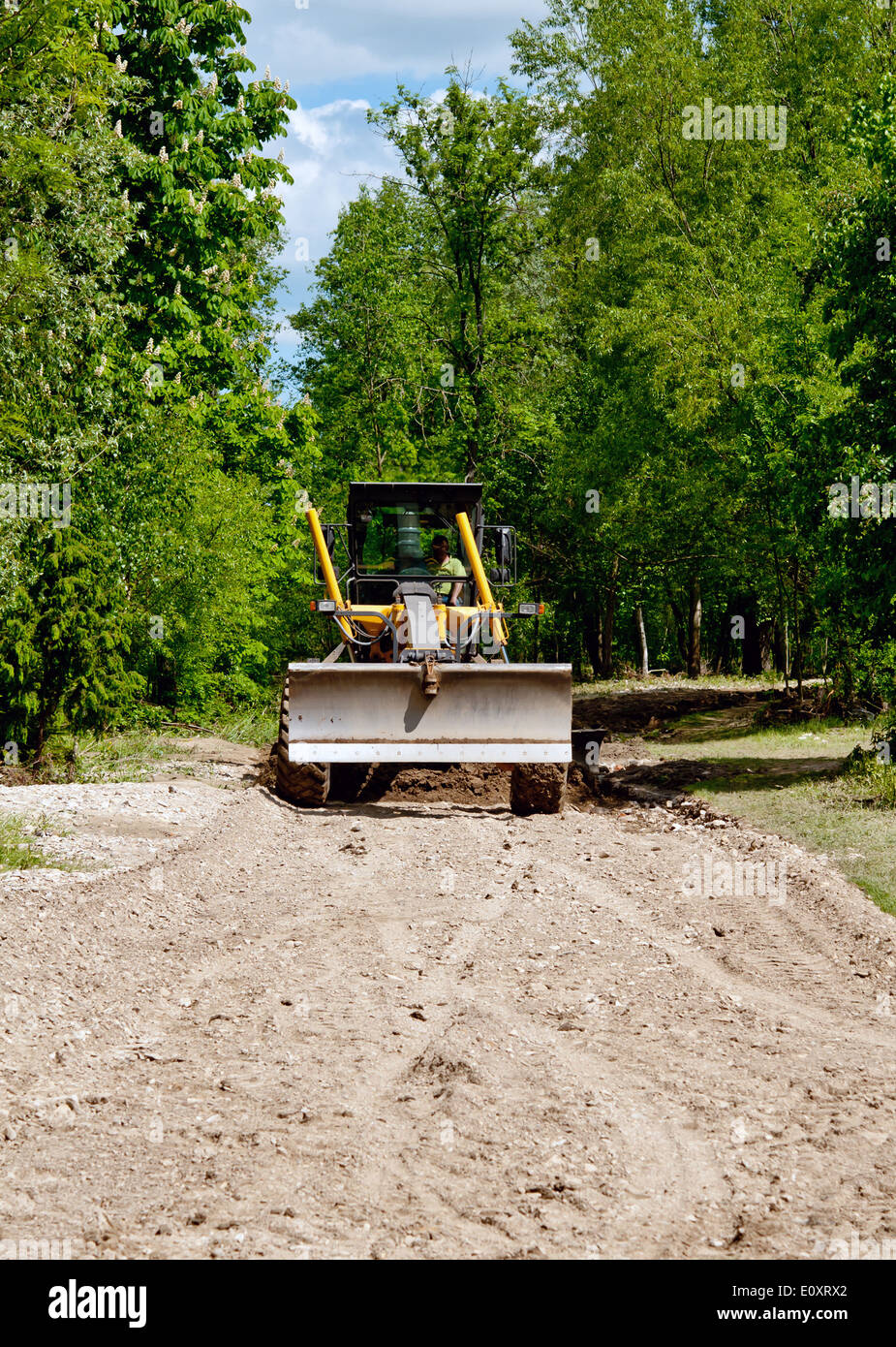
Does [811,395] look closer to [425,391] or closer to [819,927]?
[819,927]

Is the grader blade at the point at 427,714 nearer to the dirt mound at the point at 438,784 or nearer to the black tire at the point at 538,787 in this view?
the black tire at the point at 538,787

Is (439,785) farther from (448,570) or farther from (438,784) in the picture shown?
(448,570)

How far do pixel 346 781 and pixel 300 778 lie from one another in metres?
1.65

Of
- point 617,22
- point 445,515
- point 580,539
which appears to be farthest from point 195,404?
point 617,22

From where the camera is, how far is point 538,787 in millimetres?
11844

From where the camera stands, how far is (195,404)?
21.9 meters

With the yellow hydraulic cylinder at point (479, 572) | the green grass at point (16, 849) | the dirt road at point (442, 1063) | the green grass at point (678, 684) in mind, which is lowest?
the green grass at point (678, 684)

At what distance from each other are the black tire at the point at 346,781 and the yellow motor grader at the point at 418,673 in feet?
0.05

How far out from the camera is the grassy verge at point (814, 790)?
9594 mm

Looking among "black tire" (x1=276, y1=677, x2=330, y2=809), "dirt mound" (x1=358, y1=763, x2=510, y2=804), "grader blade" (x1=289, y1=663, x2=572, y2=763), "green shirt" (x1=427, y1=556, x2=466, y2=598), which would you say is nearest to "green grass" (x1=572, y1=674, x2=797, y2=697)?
"dirt mound" (x1=358, y1=763, x2=510, y2=804)

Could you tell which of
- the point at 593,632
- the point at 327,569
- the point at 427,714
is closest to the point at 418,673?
the point at 427,714

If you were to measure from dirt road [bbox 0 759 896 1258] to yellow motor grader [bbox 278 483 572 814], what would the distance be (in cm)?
227

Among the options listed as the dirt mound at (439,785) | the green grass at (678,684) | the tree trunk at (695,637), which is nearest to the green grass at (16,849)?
the dirt mound at (439,785)
